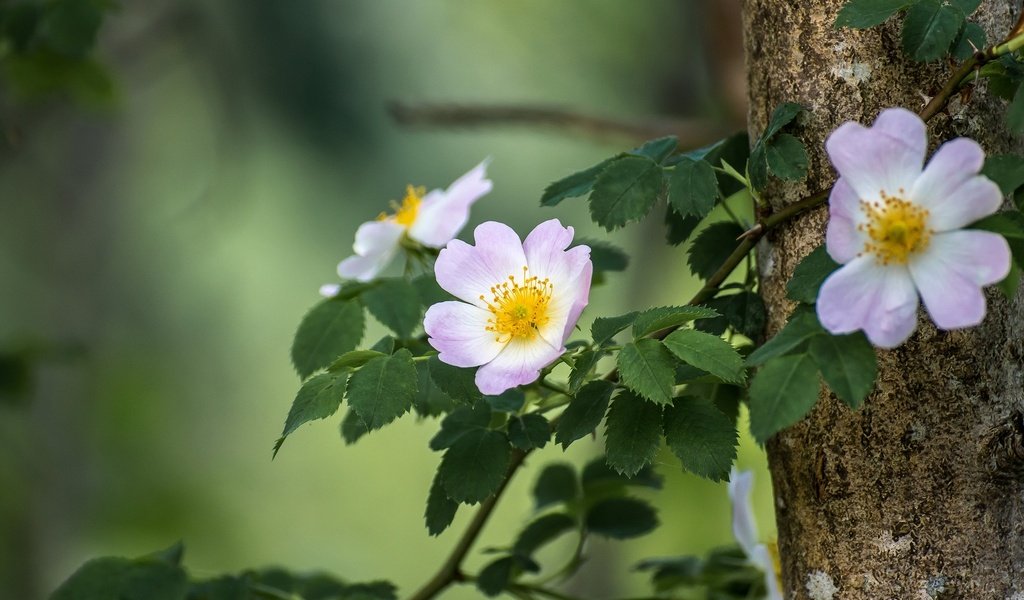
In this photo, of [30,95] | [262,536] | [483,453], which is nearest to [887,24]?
[483,453]

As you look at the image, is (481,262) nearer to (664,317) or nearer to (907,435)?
(664,317)

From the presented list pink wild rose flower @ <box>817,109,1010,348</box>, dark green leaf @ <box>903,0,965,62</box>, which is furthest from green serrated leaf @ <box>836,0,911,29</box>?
pink wild rose flower @ <box>817,109,1010,348</box>

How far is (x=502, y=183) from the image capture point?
4.78 metres

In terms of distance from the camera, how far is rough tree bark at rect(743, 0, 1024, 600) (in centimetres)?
62

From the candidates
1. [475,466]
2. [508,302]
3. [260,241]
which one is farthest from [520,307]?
[260,241]

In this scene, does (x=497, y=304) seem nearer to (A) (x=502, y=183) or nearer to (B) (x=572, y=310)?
(B) (x=572, y=310)

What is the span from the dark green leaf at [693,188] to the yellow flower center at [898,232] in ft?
0.46

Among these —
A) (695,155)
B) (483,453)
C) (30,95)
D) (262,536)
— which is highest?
(262,536)

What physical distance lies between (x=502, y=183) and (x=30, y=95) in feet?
11.6

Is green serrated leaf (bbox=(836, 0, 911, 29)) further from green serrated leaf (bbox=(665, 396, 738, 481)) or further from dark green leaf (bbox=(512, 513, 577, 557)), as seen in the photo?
dark green leaf (bbox=(512, 513, 577, 557))

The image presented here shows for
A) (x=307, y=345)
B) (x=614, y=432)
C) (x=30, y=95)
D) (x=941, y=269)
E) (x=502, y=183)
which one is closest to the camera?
(x=941, y=269)

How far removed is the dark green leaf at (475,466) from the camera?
679mm

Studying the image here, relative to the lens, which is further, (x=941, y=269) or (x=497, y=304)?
(x=497, y=304)

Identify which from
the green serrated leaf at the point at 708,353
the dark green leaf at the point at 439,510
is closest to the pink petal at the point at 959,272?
the green serrated leaf at the point at 708,353
